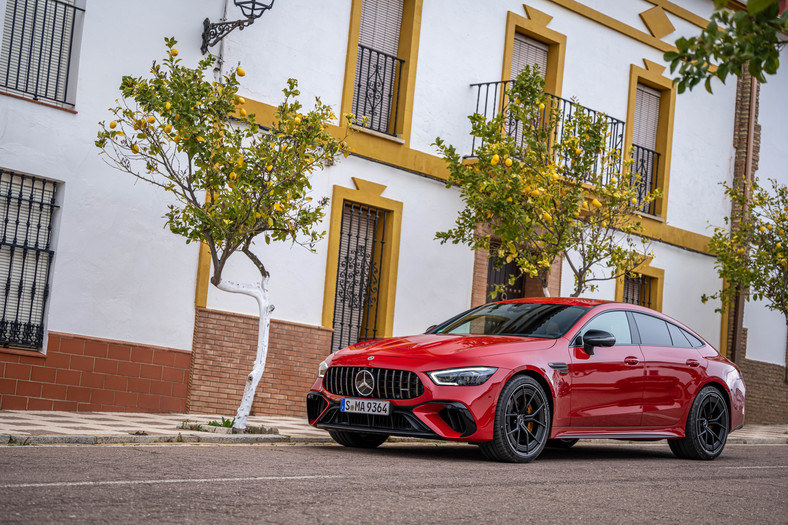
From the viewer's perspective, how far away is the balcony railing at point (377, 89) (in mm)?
16391

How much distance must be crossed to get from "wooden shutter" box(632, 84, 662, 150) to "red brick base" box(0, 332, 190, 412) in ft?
38.0

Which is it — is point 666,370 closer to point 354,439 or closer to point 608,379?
point 608,379

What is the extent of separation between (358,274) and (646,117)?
27.7 ft

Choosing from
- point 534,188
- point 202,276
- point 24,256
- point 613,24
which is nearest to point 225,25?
point 202,276

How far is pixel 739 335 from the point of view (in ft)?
73.8

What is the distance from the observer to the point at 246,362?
557 inches

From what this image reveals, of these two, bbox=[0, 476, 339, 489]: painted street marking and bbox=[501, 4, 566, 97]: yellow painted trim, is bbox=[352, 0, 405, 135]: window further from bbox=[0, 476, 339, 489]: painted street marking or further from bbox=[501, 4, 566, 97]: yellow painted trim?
bbox=[0, 476, 339, 489]: painted street marking

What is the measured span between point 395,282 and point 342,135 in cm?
246

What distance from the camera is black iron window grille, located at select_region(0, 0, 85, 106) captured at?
500 inches

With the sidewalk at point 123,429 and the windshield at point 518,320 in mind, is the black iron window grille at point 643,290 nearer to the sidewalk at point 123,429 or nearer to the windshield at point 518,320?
the sidewalk at point 123,429

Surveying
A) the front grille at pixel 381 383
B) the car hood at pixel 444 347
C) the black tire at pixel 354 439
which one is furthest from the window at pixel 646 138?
the front grille at pixel 381 383

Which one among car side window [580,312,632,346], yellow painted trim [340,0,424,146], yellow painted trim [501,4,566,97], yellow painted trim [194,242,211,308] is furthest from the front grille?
yellow painted trim [501,4,566,97]

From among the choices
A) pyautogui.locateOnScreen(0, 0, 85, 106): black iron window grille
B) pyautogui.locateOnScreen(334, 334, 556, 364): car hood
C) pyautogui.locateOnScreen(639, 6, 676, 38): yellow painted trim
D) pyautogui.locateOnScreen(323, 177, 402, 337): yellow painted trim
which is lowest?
pyautogui.locateOnScreen(334, 334, 556, 364): car hood

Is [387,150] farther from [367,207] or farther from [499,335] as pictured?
[499,335]
